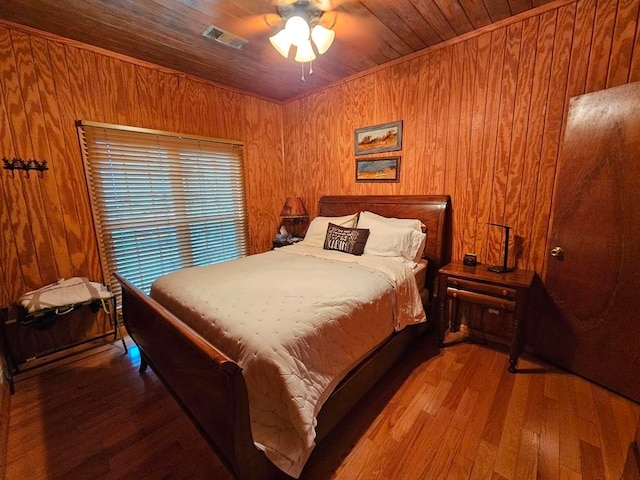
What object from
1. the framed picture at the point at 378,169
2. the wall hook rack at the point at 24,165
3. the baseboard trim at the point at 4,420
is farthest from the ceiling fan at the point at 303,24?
the baseboard trim at the point at 4,420

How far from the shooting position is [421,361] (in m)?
2.13

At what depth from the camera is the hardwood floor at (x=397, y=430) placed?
132cm

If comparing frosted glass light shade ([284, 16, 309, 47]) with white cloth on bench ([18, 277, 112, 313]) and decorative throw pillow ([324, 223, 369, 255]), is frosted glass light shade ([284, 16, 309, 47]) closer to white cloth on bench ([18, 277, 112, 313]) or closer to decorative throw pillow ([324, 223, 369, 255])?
decorative throw pillow ([324, 223, 369, 255])

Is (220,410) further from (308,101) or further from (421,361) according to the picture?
(308,101)

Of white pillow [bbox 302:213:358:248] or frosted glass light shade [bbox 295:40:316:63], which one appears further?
white pillow [bbox 302:213:358:248]

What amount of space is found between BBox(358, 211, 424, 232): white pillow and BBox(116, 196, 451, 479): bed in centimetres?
15

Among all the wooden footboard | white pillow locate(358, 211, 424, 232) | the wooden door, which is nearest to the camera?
the wooden footboard

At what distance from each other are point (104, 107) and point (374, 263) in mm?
2761

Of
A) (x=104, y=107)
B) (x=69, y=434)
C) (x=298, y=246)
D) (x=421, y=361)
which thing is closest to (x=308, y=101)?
(x=298, y=246)

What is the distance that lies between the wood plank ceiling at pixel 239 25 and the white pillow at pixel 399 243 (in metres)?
1.59

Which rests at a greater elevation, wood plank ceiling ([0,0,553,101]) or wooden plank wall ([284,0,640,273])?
wood plank ceiling ([0,0,553,101])

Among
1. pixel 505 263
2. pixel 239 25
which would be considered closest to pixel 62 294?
pixel 239 25

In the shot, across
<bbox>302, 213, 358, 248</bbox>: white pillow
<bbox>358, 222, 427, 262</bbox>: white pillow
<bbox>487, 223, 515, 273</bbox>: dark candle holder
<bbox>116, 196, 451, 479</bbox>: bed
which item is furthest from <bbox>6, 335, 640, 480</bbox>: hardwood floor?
<bbox>302, 213, 358, 248</bbox>: white pillow

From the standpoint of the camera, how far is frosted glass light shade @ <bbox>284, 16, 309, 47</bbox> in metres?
1.81
